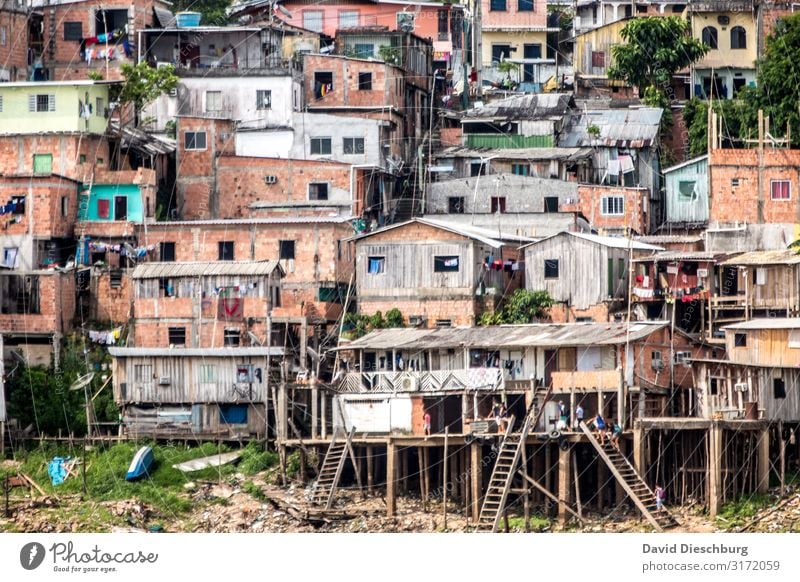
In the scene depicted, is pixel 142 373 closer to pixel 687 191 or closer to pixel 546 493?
pixel 546 493

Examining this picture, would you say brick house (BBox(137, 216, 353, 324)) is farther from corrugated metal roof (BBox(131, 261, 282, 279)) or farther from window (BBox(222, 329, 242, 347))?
window (BBox(222, 329, 242, 347))

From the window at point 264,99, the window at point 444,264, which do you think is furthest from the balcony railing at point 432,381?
the window at point 264,99

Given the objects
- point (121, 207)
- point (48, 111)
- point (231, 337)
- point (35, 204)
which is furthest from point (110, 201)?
point (231, 337)

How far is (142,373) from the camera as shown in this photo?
50781 millimetres

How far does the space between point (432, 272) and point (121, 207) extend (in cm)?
833

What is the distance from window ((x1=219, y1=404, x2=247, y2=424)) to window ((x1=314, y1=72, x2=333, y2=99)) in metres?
12.6

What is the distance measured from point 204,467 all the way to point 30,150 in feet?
38.6

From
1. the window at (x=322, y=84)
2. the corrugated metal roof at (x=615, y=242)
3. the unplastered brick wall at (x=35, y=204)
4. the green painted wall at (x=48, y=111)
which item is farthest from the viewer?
the window at (x=322, y=84)

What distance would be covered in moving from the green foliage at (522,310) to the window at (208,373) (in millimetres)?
6099

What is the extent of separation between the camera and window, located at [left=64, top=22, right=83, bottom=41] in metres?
62.9

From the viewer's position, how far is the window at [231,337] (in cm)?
5100

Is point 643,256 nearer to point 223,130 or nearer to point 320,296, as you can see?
point 320,296

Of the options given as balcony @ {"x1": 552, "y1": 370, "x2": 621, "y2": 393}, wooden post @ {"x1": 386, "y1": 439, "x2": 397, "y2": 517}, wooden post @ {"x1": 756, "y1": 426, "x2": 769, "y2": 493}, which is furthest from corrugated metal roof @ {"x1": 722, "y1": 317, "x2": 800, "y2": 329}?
wooden post @ {"x1": 386, "y1": 439, "x2": 397, "y2": 517}

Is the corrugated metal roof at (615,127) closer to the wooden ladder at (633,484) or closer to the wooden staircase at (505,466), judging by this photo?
the wooden staircase at (505,466)
